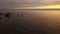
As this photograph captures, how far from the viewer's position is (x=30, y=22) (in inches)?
24.0

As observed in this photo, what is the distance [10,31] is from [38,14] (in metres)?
0.18

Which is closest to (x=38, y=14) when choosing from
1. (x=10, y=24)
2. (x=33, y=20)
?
(x=33, y=20)

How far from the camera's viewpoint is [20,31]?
59 centimetres

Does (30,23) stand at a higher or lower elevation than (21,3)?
lower

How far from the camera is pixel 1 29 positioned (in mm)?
614

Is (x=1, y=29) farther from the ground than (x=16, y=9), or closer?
closer

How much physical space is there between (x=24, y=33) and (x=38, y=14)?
0.13 meters

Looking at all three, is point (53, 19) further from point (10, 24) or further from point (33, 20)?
point (10, 24)

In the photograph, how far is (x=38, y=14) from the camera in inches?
24.1

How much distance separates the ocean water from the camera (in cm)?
58

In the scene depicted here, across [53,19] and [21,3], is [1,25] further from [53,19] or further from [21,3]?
[53,19]

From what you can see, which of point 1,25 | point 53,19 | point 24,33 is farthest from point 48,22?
point 1,25

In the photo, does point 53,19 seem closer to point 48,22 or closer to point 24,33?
point 48,22

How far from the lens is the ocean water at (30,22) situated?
581mm
